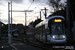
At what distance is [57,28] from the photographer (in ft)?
58.5

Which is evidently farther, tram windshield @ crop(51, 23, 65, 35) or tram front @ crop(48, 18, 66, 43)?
tram windshield @ crop(51, 23, 65, 35)

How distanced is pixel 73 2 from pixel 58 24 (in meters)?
18.3

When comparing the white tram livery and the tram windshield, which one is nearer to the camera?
the white tram livery

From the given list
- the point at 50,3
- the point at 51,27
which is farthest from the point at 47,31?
the point at 50,3

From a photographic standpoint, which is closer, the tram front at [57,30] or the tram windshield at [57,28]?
the tram front at [57,30]

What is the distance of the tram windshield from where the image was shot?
17828mm

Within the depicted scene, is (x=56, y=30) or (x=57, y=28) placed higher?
(x=57, y=28)

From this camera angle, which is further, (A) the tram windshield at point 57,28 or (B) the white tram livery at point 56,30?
(A) the tram windshield at point 57,28

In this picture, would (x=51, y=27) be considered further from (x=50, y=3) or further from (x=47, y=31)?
(x=50, y=3)

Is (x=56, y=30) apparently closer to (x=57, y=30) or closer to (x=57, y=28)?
(x=57, y=30)

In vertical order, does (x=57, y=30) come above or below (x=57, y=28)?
below

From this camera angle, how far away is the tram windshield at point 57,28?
58.5 feet

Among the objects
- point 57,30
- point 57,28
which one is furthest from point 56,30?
point 57,28

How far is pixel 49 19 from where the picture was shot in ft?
60.0
